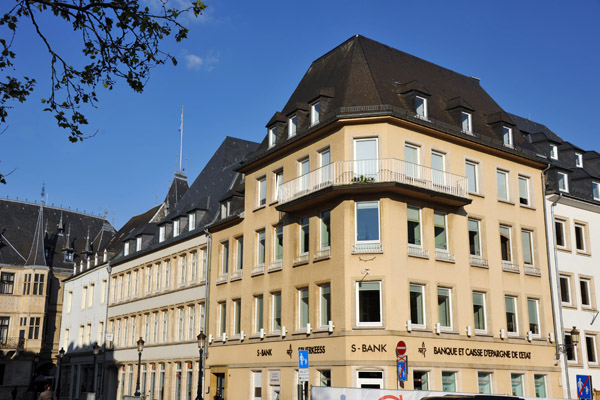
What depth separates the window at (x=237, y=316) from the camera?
35.2 meters

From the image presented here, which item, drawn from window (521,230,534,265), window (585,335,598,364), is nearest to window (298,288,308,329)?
window (521,230,534,265)

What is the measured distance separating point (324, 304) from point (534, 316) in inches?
410

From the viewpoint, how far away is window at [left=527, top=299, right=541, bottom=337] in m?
32.1

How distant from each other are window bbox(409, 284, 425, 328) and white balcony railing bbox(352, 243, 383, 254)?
2070 mm

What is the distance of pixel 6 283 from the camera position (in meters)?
64.9

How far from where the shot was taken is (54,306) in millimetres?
68812

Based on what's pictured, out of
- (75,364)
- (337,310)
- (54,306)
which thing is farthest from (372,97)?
(54,306)

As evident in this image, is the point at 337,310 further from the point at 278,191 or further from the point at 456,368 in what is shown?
the point at 278,191

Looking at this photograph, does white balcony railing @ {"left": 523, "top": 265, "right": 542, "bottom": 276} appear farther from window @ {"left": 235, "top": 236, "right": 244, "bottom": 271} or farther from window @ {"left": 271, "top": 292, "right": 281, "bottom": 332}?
window @ {"left": 235, "top": 236, "right": 244, "bottom": 271}

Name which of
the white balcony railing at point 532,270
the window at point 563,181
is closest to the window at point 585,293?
the white balcony railing at point 532,270

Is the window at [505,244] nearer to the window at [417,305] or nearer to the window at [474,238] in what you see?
the window at [474,238]

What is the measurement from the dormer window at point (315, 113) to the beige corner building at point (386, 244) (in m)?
0.07

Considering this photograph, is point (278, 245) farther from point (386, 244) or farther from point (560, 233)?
point (560, 233)

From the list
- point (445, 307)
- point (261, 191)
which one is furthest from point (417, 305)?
point (261, 191)
